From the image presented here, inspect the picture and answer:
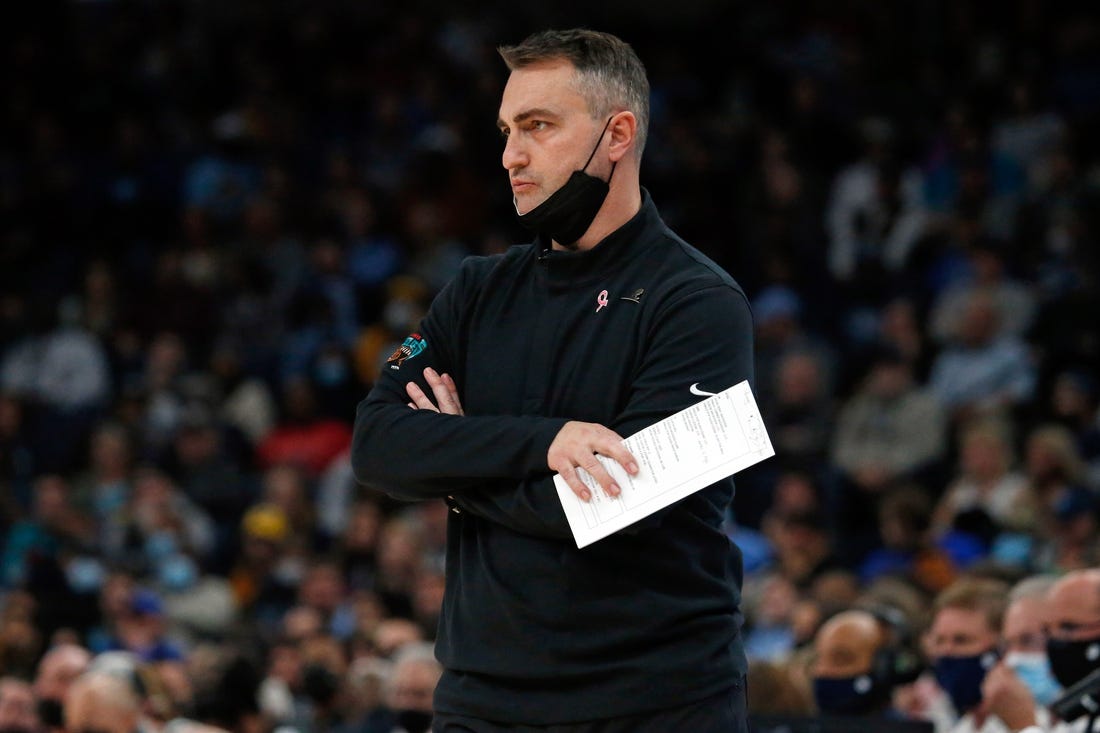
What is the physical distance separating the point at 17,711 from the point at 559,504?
439cm

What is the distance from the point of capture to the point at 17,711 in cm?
674

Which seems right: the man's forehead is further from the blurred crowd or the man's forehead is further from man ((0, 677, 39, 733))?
man ((0, 677, 39, 733))

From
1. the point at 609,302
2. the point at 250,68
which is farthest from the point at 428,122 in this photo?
the point at 609,302

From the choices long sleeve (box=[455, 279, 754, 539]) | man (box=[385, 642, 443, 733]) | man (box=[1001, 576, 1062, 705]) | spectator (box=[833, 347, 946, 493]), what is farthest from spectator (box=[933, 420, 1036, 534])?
long sleeve (box=[455, 279, 754, 539])

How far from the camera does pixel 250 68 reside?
16.4 m

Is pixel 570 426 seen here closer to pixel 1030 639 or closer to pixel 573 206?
pixel 573 206

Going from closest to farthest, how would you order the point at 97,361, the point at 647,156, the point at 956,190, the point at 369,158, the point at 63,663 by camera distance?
the point at 63,663
the point at 956,190
the point at 97,361
the point at 647,156
the point at 369,158

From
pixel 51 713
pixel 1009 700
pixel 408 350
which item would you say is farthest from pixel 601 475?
pixel 51 713

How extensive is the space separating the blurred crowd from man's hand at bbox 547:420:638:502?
281cm

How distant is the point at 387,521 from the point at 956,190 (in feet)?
16.3

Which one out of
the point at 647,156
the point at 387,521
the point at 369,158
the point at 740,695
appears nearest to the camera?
the point at 740,695

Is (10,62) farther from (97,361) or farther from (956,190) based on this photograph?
(956,190)

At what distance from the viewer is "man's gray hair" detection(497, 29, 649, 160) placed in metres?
3.36

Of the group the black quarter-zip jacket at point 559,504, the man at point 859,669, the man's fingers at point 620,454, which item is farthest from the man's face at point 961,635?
the man's fingers at point 620,454
